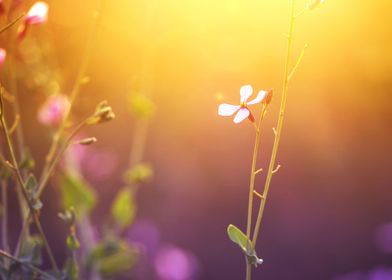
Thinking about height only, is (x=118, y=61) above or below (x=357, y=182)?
above

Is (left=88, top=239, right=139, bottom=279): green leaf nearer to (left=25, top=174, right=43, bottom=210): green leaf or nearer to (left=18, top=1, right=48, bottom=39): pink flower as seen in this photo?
(left=25, top=174, right=43, bottom=210): green leaf

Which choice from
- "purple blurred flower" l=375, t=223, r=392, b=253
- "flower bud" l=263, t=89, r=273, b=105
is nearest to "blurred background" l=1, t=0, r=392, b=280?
"purple blurred flower" l=375, t=223, r=392, b=253

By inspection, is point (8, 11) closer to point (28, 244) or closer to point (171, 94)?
point (28, 244)

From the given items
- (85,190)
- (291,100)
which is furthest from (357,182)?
(85,190)

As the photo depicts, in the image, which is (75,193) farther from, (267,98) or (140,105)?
(267,98)

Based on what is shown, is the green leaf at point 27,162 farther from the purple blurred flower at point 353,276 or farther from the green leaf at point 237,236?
the purple blurred flower at point 353,276

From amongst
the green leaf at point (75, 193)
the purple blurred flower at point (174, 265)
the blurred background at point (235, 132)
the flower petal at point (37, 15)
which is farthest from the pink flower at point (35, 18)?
the purple blurred flower at point (174, 265)

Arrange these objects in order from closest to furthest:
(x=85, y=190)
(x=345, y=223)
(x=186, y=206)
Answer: (x=85, y=190) < (x=345, y=223) < (x=186, y=206)
